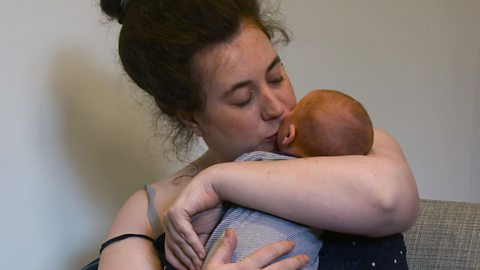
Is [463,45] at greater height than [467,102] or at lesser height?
greater

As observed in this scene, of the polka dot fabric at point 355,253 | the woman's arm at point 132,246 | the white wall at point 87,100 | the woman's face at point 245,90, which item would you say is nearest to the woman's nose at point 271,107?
the woman's face at point 245,90

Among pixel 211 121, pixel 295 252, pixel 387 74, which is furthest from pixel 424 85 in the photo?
pixel 295 252

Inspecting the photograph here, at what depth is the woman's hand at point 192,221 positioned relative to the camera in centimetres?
87

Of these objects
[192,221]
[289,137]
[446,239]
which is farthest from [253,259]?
[446,239]

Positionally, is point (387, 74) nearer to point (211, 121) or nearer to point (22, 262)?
point (211, 121)

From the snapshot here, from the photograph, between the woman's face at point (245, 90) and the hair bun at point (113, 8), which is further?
the hair bun at point (113, 8)

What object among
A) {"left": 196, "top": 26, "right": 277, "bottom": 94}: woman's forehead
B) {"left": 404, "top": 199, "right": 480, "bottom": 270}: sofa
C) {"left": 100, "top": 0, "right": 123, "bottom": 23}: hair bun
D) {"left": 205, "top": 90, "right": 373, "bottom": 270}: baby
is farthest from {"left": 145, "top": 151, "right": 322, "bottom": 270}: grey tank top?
{"left": 100, "top": 0, "right": 123, "bottom": 23}: hair bun

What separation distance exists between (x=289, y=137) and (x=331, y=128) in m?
0.09

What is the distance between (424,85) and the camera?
201 cm

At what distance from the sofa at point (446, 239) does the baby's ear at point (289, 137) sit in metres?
0.41

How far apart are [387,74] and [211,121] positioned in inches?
41.1

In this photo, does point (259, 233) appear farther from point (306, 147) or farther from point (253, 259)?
point (306, 147)

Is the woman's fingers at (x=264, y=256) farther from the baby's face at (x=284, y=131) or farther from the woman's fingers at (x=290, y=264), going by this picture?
the baby's face at (x=284, y=131)

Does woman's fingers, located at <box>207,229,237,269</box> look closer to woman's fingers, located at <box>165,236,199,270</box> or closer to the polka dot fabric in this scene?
woman's fingers, located at <box>165,236,199,270</box>
